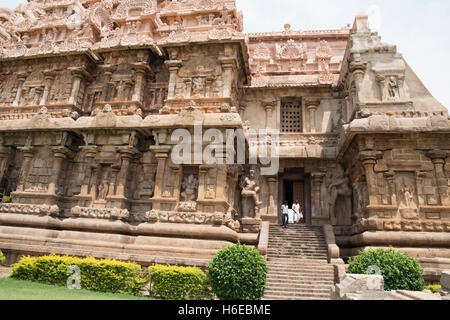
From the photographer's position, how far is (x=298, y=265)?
457 inches

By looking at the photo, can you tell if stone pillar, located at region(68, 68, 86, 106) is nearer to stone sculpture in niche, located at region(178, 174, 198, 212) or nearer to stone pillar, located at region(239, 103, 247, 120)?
stone sculpture in niche, located at region(178, 174, 198, 212)

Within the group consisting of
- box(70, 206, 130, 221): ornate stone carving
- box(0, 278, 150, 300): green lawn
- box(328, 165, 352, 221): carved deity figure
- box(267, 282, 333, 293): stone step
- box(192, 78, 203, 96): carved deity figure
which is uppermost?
box(192, 78, 203, 96): carved deity figure

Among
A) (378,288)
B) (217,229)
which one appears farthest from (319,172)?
(378,288)

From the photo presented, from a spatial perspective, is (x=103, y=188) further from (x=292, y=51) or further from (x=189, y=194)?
(x=292, y=51)

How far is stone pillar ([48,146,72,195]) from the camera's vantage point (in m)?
15.2

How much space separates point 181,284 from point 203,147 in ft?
20.7

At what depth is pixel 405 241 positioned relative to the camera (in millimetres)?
12016

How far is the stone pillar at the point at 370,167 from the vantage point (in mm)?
12750

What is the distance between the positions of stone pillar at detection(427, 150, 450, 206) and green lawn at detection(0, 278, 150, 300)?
466 inches

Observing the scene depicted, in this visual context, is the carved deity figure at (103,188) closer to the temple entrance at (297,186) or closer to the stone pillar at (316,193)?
the temple entrance at (297,186)

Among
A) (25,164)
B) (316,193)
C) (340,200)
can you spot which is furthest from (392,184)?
(25,164)

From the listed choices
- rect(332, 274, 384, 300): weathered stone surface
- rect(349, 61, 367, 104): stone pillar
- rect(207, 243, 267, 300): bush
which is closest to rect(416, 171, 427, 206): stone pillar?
rect(349, 61, 367, 104): stone pillar

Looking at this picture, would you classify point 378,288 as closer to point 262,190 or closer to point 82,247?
point 262,190

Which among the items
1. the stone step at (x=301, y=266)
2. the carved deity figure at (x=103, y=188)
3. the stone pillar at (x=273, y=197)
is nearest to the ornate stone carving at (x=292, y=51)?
the stone pillar at (x=273, y=197)
